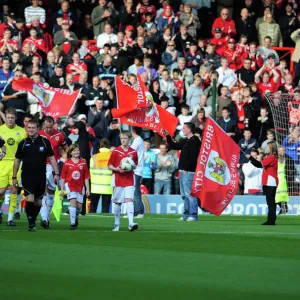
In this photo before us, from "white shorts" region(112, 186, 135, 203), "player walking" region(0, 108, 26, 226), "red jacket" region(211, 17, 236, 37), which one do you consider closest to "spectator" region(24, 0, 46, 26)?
"red jacket" region(211, 17, 236, 37)

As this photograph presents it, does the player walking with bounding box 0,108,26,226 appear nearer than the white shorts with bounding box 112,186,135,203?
No

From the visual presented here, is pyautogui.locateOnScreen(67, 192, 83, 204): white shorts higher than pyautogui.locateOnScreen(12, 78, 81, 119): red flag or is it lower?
lower

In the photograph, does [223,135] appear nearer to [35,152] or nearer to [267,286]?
[35,152]

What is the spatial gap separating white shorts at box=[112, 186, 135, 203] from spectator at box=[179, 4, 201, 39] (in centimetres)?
1478

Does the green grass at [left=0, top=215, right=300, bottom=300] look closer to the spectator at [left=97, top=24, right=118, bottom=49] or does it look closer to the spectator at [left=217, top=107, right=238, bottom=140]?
the spectator at [left=217, top=107, right=238, bottom=140]

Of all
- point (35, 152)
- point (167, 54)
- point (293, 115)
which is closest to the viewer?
point (35, 152)

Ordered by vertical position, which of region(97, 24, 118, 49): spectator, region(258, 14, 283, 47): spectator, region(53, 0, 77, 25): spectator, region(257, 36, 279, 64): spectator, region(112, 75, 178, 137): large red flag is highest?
region(53, 0, 77, 25): spectator

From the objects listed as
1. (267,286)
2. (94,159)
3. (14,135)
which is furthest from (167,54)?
(267,286)

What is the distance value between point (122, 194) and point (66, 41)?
1348 centimetres

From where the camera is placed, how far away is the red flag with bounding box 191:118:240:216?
2312cm

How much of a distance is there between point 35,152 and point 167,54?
1412 cm

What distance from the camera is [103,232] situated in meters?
17.6

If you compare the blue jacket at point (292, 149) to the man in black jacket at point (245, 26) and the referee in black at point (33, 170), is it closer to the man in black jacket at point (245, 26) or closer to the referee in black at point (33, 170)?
the man in black jacket at point (245, 26)

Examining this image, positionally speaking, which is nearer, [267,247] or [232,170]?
[267,247]
